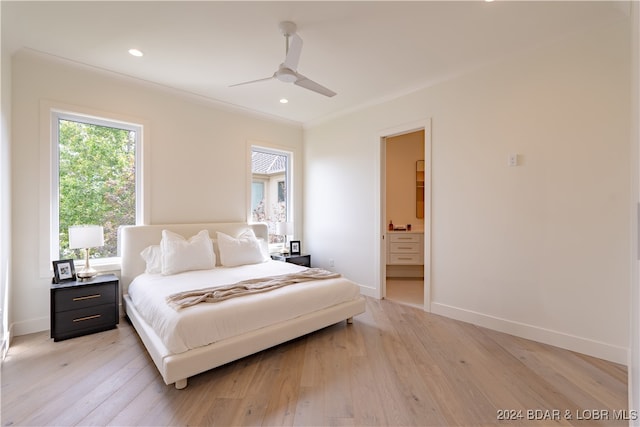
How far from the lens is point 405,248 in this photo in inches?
211

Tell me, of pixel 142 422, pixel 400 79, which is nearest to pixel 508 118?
pixel 400 79

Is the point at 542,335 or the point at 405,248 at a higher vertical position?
the point at 405,248

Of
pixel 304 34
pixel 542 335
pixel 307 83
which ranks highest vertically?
pixel 304 34

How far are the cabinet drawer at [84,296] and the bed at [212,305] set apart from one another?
20 centimetres

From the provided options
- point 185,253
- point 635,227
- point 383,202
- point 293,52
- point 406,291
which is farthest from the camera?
point 406,291

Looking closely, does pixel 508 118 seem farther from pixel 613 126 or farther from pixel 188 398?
pixel 188 398

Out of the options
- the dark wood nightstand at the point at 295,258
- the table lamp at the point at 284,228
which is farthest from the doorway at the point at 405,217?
the table lamp at the point at 284,228

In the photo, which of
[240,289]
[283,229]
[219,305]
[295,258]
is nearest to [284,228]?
[283,229]

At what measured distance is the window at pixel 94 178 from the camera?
3184 mm

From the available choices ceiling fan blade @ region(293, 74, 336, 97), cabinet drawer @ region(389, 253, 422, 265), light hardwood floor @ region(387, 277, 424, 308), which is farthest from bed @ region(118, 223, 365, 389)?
cabinet drawer @ region(389, 253, 422, 265)

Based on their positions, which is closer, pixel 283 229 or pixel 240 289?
pixel 240 289

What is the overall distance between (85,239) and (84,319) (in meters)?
0.80

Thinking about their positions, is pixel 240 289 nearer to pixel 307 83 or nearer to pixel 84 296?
pixel 84 296

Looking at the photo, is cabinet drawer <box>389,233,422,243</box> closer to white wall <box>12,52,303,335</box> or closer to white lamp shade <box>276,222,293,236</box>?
white wall <box>12,52,303,335</box>
